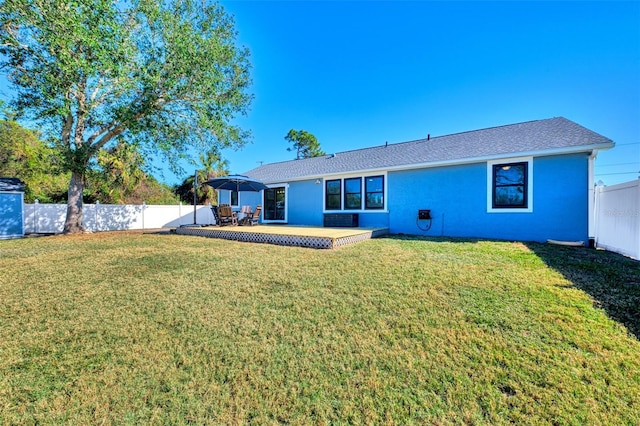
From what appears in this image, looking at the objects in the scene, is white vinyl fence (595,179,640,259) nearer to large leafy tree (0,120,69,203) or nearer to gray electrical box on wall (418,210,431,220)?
gray electrical box on wall (418,210,431,220)

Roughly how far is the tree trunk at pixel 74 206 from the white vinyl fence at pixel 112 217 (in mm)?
2581

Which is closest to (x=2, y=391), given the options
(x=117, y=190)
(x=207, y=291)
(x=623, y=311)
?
(x=207, y=291)

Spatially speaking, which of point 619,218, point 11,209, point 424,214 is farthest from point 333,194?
point 11,209

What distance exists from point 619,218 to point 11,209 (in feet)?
68.8

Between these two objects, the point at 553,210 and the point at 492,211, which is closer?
the point at 553,210

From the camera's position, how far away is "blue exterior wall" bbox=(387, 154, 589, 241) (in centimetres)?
751

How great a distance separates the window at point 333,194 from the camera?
39.3 feet

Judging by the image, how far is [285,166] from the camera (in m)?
16.3

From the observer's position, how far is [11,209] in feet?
37.2

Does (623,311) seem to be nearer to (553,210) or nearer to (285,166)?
(553,210)

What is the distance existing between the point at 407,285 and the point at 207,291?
325cm

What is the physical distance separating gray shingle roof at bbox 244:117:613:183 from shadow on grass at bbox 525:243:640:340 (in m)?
3.11

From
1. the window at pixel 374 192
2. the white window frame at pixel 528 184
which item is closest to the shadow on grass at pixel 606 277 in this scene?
the white window frame at pixel 528 184

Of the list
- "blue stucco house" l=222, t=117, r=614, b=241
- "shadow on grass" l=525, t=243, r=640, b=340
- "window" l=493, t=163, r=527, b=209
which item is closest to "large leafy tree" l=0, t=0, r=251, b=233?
"blue stucco house" l=222, t=117, r=614, b=241
